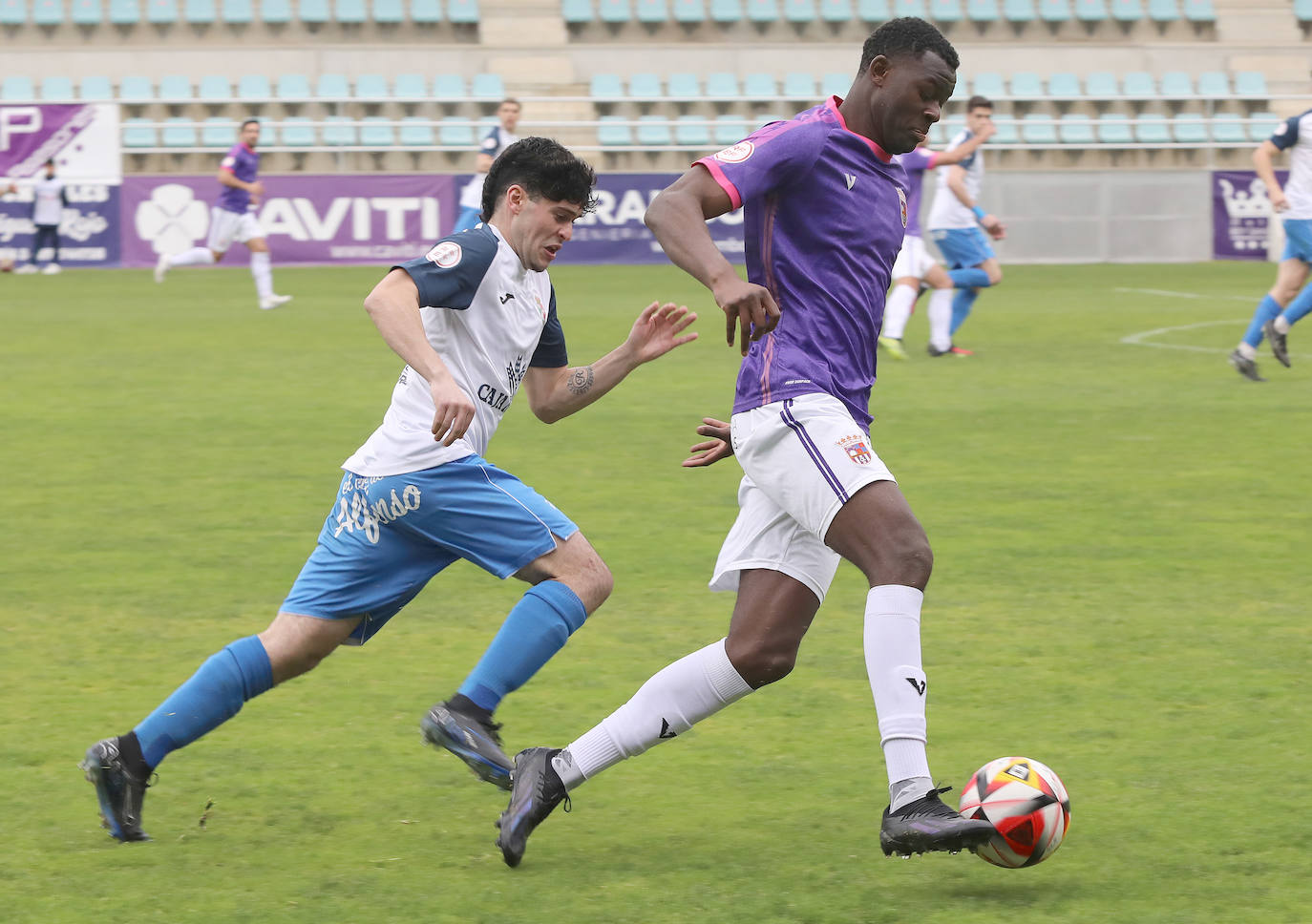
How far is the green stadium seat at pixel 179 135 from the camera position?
2784 centimetres

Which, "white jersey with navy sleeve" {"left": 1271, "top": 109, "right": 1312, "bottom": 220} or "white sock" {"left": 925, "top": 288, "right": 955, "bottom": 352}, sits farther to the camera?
"white sock" {"left": 925, "top": 288, "right": 955, "bottom": 352}

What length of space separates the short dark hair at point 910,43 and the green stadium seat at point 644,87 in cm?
2693

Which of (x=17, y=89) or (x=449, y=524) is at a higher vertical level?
(x=17, y=89)

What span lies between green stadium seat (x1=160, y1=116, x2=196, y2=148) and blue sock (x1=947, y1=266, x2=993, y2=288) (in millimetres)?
17422

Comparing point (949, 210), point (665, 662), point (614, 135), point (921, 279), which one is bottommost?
point (665, 662)

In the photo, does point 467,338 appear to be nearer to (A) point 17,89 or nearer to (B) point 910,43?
(B) point 910,43

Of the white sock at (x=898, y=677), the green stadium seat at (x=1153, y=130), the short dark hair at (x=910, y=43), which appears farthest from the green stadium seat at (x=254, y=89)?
the white sock at (x=898, y=677)

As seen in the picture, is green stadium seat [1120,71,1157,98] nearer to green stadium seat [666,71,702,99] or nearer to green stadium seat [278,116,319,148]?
green stadium seat [666,71,702,99]

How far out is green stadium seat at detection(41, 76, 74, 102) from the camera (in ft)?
97.1

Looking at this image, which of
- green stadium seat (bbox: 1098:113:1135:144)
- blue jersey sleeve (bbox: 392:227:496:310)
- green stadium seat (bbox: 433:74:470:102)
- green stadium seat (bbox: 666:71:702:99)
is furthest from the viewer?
green stadium seat (bbox: 666:71:702:99)

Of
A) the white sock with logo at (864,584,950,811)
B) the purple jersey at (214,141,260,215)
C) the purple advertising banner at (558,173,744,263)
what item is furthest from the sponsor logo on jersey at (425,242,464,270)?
the purple advertising banner at (558,173,744,263)

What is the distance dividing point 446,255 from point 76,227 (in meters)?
21.8

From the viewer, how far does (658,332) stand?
14.5ft

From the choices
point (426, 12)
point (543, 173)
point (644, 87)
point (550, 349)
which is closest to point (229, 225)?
point (644, 87)
